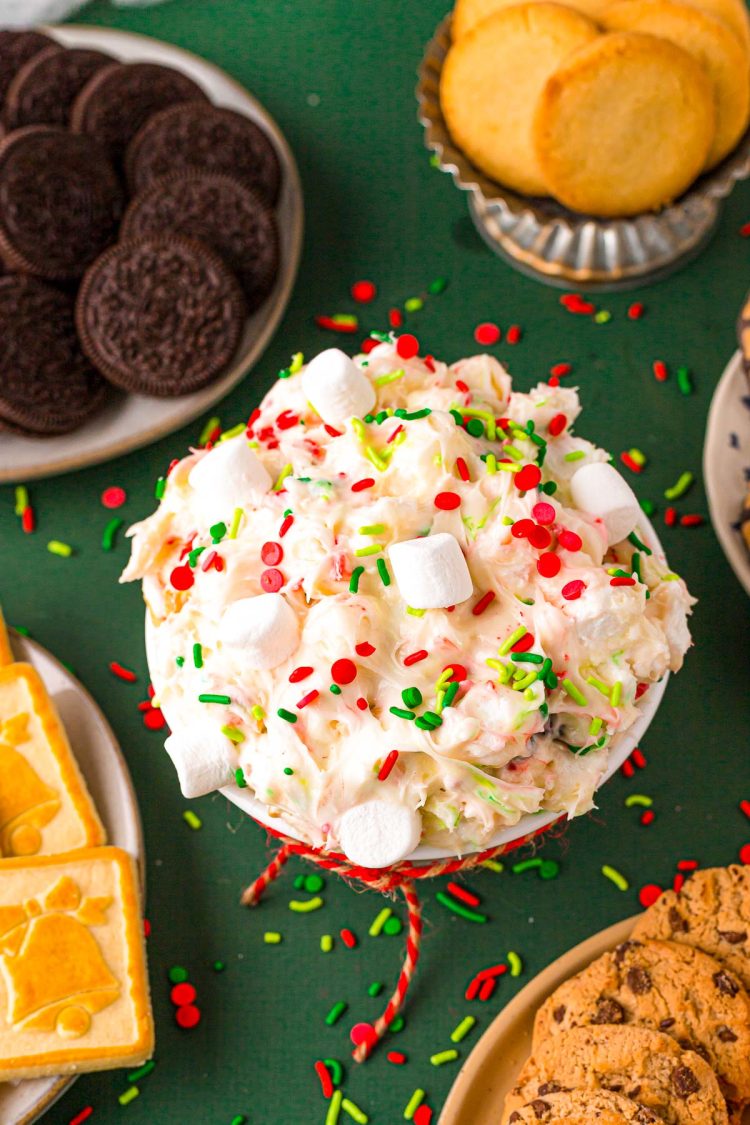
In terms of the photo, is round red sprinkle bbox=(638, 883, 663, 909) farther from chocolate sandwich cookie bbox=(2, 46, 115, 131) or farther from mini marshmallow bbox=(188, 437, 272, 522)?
chocolate sandwich cookie bbox=(2, 46, 115, 131)

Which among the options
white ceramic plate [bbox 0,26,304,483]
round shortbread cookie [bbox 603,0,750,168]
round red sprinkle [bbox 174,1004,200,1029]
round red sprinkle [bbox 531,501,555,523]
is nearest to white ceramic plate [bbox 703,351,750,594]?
round shortbread cookie [bbox 603,0,750,168]

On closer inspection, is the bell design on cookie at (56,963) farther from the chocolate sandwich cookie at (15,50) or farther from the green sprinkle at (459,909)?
the chocolate sandwich cookie at (15,50)

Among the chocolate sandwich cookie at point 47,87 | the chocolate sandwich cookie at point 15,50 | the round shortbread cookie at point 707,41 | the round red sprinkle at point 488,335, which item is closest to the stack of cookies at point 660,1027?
the round red sprinkle at point 488,335

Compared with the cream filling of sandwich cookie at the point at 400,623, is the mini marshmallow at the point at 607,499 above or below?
above

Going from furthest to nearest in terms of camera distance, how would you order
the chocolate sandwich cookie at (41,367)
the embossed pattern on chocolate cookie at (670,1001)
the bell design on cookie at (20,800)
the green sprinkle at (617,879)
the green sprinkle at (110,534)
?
the green sprinkle at (110,534) < the chocolate sandwich cookie at (41,367) < the green sprinkle at (617,879) < the bell design on cookie at (20,800) < the embossed pattern on chocolate cookie at (670,1001)

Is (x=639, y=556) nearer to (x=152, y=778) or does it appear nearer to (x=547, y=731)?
(x=547, y=731)
